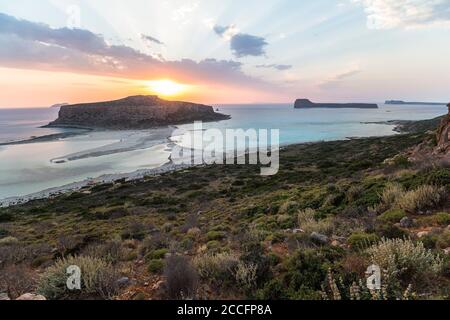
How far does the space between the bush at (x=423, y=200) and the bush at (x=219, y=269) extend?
206 inches

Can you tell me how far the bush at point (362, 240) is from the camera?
5605 millimetres

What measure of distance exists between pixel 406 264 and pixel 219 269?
270cm

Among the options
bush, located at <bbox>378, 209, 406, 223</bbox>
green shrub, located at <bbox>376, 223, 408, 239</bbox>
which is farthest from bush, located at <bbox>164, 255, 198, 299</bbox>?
bush, located at <bbox>378, 209, 406, 223</bbox>

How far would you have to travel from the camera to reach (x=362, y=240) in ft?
18.9

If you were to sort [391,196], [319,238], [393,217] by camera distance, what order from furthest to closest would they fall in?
[391,196] < [393,217] < [319,238]

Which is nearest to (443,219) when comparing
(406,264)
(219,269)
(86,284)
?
(406,264)

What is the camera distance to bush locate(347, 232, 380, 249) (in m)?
5.61

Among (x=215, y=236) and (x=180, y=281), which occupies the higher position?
(x=180, y=281)

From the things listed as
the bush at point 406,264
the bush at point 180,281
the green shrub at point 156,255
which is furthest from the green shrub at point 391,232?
the green shrub at point 156,255

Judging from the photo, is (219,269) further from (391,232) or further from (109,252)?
(109,252)

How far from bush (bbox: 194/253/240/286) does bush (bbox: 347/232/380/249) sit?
2.29 meters

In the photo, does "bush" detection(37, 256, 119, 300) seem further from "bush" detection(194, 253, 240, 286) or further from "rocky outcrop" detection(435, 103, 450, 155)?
Result: "rocky outcrop" detection(435, 103, 450, 155)

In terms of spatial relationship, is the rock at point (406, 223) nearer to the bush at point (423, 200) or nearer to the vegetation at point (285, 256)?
the vegetation at point (285, 256)
